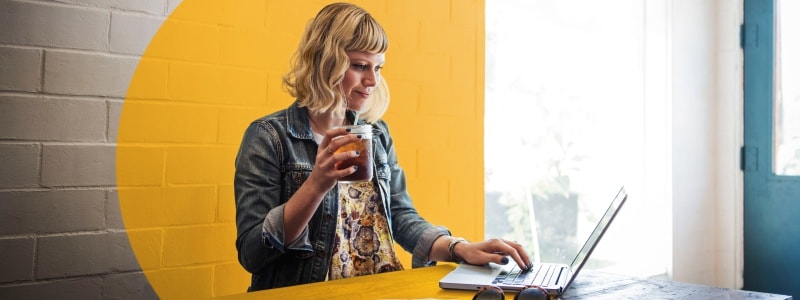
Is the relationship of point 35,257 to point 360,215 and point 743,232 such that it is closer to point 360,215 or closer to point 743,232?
point 360,215

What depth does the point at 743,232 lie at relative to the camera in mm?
4152

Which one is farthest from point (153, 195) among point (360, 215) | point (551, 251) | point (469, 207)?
point (551, 251)

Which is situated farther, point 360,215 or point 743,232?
point 743,232

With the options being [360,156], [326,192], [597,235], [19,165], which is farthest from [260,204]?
[597,235]

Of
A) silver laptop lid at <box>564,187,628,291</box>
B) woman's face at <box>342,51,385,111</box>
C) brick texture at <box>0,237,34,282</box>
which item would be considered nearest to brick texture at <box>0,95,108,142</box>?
brick texture at <box>0,237,34,282</box>

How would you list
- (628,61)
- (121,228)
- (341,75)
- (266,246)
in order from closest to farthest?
(266,246) < (121,228) < (341,75) < (628,61)

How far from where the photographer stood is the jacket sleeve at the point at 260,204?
1553mm

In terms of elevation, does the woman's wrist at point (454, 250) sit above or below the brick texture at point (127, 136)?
below

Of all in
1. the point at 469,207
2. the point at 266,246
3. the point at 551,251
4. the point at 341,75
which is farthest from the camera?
the point at 551,251

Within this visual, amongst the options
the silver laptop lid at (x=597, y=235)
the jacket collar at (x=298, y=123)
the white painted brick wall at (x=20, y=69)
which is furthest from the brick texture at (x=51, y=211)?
the silver laptop lid at (x=597, y=235)

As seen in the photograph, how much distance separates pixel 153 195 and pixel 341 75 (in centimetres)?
63

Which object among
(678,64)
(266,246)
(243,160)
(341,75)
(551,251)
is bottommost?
(551,251)

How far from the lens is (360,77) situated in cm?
190

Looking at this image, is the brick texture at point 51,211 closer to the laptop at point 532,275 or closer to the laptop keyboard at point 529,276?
the laptop at point 532,275
